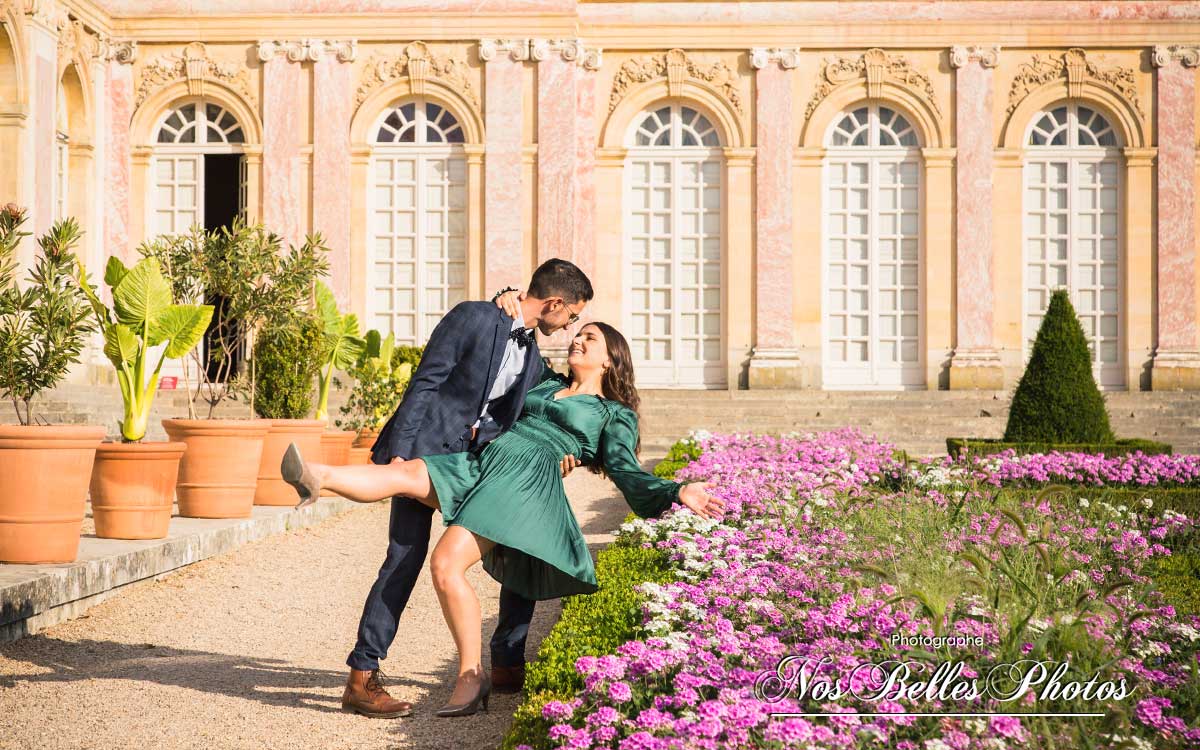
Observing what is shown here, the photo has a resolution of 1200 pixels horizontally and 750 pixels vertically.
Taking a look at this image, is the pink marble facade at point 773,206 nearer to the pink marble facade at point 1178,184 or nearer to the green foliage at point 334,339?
the pink marble facade at point 1178,184

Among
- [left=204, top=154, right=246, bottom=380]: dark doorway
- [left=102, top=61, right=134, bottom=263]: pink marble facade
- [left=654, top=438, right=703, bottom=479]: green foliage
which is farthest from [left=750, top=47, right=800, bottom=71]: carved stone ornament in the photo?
[left=102, top=61, right=134, bottom=263]: pink marble facade

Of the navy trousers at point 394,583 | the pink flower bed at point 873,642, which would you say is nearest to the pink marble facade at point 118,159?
the pink flower bed at point 873,642

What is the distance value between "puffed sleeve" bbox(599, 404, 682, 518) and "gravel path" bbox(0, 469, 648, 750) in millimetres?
788

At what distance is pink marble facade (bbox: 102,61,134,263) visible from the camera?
674 inches

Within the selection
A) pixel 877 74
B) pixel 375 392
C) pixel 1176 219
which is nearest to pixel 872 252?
pixel 877 74

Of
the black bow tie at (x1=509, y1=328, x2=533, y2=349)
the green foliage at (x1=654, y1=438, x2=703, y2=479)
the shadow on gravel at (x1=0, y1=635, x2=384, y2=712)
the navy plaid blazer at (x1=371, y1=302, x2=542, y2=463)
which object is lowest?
the shadow on gravel at (x1=0, y1=635, x2=384, y2=712)

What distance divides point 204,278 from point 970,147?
483 inches

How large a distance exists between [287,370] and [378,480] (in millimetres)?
6220

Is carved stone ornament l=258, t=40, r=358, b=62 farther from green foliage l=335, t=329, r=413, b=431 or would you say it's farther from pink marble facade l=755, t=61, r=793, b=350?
green foliage l=335, t=329, r=413, b=431

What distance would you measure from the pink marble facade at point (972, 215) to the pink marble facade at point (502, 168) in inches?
237

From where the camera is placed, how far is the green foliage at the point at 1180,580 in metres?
4.37

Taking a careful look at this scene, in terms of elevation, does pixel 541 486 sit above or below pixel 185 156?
below

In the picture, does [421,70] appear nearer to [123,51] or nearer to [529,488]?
[123,51]

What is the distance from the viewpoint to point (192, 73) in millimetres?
17234
